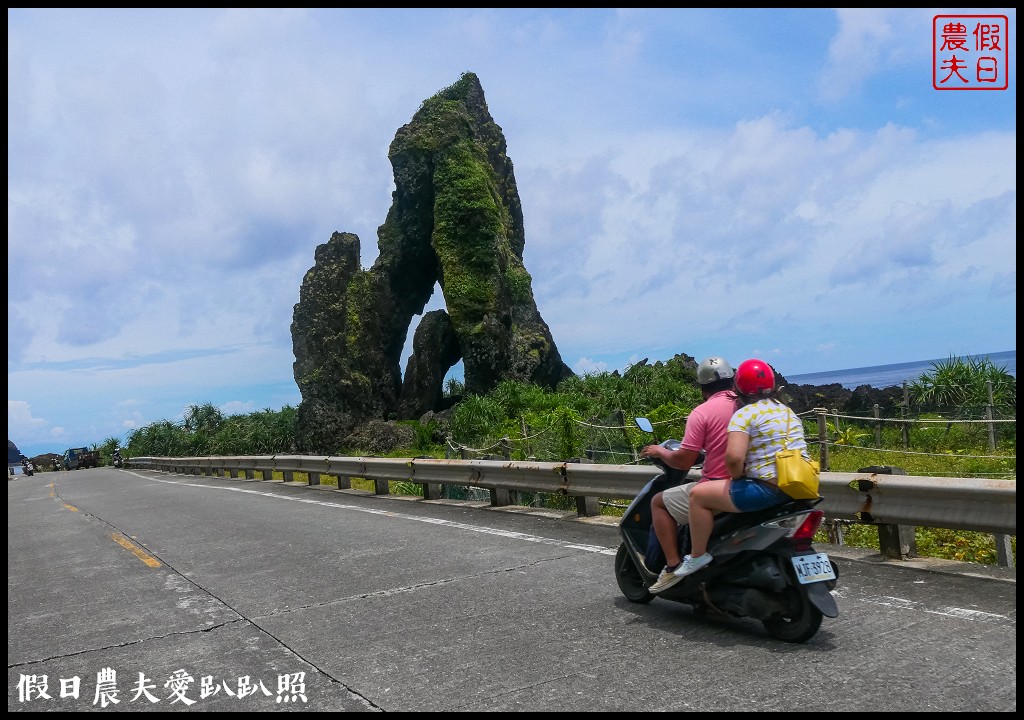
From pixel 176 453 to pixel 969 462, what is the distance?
59371mm

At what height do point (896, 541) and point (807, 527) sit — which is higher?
point (807, 527)

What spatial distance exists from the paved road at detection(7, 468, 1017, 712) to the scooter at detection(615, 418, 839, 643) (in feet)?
0.54

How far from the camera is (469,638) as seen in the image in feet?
17.4

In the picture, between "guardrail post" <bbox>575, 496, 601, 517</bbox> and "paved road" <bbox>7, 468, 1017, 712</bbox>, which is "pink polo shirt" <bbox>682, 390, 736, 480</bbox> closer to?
"paved road" <bbox>7, 468, 1017, 712</bbox>

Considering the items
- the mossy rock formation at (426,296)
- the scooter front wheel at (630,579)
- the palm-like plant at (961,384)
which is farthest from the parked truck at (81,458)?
the scooter front wheel at (630,579)

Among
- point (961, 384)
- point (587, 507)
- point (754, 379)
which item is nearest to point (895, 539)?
point (754, 379)

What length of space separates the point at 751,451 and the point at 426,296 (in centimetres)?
4598

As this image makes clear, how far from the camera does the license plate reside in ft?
15.5

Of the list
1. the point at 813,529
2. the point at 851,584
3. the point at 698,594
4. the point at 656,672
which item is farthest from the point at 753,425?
the point at 851,584

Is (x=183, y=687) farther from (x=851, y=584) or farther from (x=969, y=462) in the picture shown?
(x=969, y=462)

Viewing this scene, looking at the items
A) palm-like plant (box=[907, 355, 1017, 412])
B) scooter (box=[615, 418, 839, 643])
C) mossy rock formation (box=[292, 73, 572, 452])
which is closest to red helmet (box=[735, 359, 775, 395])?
scooter (box=[615, 418, 839, 643])

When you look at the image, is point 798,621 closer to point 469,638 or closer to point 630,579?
Answer: point 630,579

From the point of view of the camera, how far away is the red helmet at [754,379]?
505cm

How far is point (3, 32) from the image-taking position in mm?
5844
